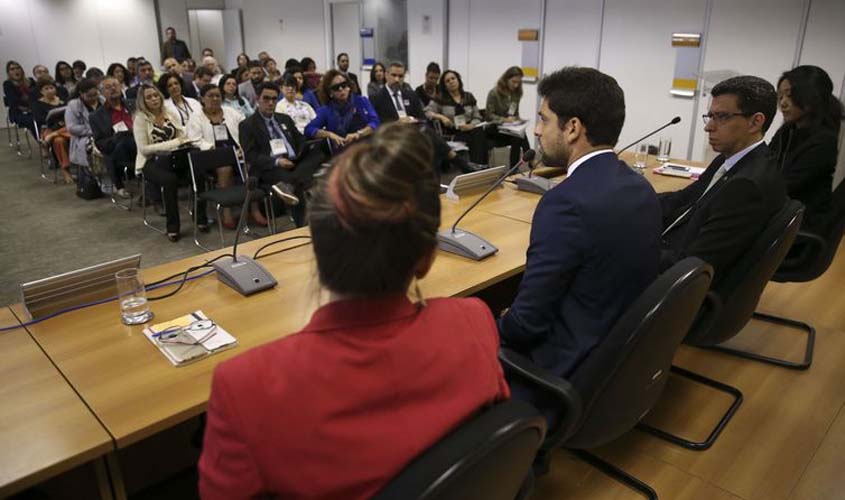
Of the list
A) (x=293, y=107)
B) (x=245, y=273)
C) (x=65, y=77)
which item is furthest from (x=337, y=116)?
(x=65, y=77)

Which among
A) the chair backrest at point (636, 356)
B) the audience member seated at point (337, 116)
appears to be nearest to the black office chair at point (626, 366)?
the chair backrest at point (636, 356)

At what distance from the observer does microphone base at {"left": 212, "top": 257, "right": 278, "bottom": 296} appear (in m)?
1.87

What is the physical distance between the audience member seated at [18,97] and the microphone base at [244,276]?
6.89 metres

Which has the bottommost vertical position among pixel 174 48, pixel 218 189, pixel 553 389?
pixel 218 189

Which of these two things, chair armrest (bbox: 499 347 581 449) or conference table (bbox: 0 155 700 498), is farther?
chair armrest (bbox: 499 347 581 449)

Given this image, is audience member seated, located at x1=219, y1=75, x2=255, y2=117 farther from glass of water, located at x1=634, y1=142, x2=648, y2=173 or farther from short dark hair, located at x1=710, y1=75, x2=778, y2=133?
short dark hair, located at x1=710, y1=75, x2=778, y2=133

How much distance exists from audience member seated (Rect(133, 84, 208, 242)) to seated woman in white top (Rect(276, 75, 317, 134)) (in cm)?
121

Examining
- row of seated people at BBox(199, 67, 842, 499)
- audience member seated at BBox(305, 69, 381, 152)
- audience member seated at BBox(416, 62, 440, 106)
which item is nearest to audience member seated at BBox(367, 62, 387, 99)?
audience member seated at BBox(416, 62, 440, 106)

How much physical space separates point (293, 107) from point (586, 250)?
4.94 m

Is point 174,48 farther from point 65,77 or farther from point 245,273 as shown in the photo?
point 245,273

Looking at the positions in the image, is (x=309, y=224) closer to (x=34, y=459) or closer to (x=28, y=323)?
(x=34, y=459)

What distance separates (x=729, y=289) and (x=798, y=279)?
0.93m

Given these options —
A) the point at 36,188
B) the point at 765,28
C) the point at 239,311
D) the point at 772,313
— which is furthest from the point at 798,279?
the point at 36,188

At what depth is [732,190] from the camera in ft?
6.31
